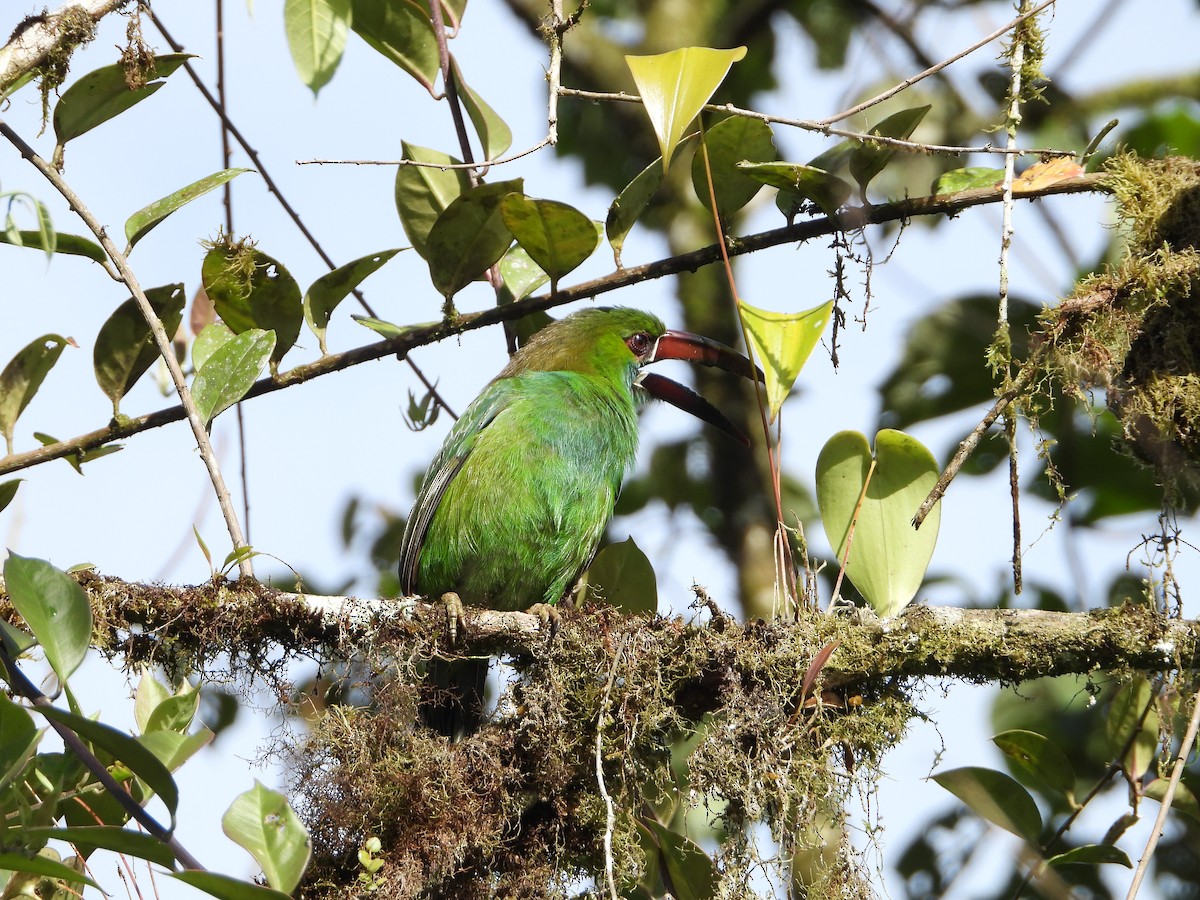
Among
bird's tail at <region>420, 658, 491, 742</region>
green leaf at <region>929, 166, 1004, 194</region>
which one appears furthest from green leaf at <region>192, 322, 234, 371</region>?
green leaf at <region>929, 166, 1004, 194</region>

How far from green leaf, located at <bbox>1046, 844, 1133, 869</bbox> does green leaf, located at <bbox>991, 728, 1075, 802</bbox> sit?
9.0 inches

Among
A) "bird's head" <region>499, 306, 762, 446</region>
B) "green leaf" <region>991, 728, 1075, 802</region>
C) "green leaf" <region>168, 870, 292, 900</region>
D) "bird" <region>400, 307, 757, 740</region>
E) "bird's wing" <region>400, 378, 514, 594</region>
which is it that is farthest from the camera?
"bird's head" <region>499, 306, 762, 446</region>

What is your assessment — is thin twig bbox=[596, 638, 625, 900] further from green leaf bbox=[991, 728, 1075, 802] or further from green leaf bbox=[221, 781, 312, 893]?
green leaf bbox=[991, 728, 1075, 802]

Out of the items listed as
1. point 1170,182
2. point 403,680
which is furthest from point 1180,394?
point 403,680

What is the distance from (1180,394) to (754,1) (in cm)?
302

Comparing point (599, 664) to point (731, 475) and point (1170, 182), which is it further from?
point (731, 475)

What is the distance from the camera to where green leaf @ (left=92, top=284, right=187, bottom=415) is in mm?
2682

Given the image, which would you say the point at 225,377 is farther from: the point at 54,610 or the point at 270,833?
the point at 270,833

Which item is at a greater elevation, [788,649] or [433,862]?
[788,649]

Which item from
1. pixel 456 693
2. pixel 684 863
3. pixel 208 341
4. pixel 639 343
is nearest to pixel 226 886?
pixel 684 863

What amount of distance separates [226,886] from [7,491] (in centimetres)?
128

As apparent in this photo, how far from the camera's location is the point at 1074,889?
318 centimetres

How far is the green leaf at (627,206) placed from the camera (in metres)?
2.68

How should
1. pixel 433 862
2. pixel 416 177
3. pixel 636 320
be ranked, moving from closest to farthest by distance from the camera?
1. pixel 433 862
2. pixel 416 177
3. pixel 636 320
